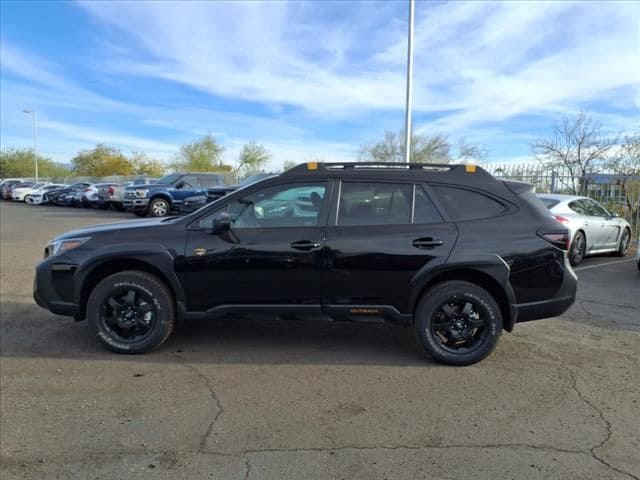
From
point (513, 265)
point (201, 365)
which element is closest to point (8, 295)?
point (201, 365)

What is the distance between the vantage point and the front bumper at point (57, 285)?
4715 millimetres

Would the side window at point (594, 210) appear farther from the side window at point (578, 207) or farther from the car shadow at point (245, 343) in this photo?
the car shadow at point (245, 343)

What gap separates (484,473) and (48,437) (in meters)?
2.75

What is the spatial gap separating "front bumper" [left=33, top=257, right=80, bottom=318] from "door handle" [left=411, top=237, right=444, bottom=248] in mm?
3122

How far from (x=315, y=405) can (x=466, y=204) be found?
222 centimetres

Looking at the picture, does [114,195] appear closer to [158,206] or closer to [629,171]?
[158,206]

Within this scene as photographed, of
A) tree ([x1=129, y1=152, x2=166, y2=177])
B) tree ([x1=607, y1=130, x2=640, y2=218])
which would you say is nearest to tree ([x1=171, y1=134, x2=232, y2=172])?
tree ([x1=129, y1=152, x2=166, y2=177])

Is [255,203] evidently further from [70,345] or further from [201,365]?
[70,345]

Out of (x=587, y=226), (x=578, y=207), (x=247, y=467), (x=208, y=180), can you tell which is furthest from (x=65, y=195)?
(x=247, y=467)

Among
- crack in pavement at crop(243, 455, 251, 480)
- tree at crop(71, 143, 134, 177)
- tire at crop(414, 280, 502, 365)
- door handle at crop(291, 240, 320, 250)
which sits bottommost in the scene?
crack in pavement at crop(243, 455, 251, 480)

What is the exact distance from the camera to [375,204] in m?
4.62

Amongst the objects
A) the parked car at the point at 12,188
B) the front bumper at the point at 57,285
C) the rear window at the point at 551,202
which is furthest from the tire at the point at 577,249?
the parked car at the point at 12,188

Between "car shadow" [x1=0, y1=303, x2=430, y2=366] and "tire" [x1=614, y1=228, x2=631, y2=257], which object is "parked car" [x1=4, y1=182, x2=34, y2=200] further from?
"tire" [x1=614, y1=228, x2=631, y2=257]

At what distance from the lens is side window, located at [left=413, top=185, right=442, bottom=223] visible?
4547mm
